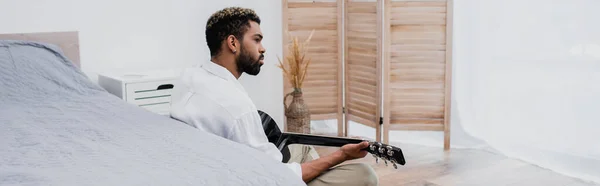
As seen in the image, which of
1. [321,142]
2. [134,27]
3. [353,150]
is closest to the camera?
[353,150]

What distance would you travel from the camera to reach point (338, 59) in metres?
4.35

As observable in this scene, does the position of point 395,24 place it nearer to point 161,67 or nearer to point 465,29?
point 465,29

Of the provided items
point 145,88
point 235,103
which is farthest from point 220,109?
point 145,88

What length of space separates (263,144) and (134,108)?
77 centimetres

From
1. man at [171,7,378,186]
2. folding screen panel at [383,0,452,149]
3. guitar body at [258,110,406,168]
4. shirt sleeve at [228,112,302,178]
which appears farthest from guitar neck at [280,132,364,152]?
folding screen panel at [383,0,452,149]

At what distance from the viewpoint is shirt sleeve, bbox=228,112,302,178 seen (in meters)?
1.82

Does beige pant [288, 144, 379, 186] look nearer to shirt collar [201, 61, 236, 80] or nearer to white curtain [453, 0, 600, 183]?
shirt collar [201, 61, 236, 80]

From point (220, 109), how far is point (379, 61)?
230 cm

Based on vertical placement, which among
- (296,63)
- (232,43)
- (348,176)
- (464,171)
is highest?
(232,43)

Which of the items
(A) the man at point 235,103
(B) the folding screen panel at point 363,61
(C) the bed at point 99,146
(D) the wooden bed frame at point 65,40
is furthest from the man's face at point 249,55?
(B) the folding screen panel at point 363,61

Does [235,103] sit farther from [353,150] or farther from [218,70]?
[353,150]

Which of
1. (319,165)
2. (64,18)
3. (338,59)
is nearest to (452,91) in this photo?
(338,59)

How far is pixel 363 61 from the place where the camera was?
4.20m

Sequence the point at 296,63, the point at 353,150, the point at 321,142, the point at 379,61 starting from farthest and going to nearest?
the point at 296,63
the point at 379,61
the point at 321,142
the point at 353,150
